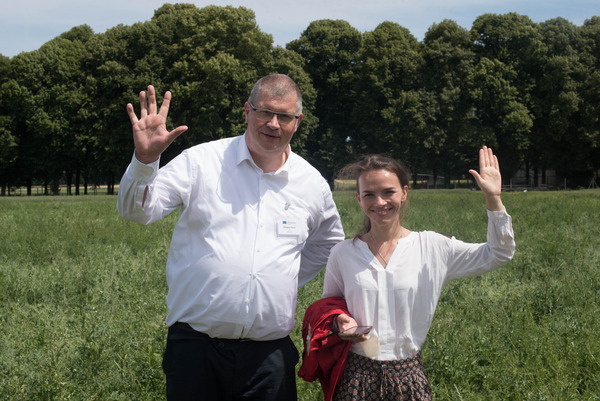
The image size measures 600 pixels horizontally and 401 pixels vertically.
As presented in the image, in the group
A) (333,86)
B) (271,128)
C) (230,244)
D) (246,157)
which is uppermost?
(333,86)

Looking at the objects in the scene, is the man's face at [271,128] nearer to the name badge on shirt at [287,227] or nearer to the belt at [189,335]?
the name badge on shirt at [287,227]

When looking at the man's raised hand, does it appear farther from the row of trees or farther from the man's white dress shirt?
the row of trees

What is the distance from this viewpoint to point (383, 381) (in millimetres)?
3057

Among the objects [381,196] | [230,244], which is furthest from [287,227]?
[381,196]

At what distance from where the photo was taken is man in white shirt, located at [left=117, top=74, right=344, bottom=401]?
10.1 ft

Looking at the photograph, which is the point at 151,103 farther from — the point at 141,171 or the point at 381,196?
the point at 381,196

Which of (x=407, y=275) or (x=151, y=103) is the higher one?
(x=151, y=103)

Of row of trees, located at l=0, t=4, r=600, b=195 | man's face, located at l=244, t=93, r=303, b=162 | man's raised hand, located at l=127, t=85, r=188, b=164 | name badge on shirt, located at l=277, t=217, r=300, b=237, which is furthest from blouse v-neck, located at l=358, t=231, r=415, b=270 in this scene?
row of trees, located at l=0, t=4, r=600, b=195

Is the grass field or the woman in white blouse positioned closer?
the woman in white blouse

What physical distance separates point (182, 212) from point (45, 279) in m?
6.26

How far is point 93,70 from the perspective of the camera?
147 ft

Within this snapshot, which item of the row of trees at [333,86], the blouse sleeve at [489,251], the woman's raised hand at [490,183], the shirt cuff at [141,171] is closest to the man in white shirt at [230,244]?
the shirt cuff at [141,171]

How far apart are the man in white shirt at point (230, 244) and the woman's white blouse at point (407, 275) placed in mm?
380

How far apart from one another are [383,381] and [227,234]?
119 centimetres
